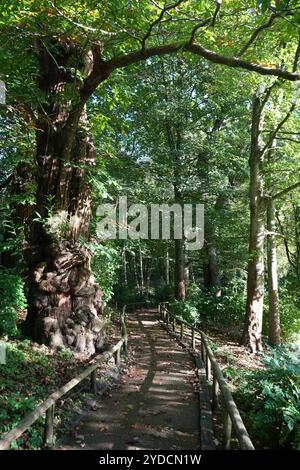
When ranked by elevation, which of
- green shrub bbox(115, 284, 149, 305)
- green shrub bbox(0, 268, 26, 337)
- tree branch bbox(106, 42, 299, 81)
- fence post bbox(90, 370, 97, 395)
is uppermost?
tree branch bbox(106, 42, 299, 81)

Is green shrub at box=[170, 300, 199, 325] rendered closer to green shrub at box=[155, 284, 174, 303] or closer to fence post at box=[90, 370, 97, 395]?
green shrub at box=[155, 284, 174, 303]

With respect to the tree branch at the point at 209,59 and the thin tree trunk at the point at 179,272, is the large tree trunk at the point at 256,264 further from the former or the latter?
the thin tree trunk at the point at 179,272

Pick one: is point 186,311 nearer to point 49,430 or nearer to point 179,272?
point 179,272

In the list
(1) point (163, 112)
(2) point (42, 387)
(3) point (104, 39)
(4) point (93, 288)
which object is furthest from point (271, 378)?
(1) point (163, 112)

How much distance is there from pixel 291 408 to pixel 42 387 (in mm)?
4103

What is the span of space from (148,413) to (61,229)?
4.78 metres

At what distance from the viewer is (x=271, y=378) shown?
6922 millimetres

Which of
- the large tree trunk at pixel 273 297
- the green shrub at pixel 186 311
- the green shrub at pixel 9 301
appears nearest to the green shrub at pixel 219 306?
the green shrub at pixel 186 311

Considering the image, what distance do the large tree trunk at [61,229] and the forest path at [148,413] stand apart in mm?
1633

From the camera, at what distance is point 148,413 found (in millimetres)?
6609

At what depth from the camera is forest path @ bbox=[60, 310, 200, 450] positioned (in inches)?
211

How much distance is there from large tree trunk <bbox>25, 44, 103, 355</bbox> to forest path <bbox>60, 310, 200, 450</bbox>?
5.36 ft

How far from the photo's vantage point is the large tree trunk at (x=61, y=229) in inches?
347

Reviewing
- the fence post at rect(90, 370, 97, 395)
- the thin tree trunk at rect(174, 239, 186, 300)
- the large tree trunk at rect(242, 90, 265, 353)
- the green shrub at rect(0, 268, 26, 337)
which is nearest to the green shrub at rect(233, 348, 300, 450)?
the fence post at rect(90, 370, 97, 395)
